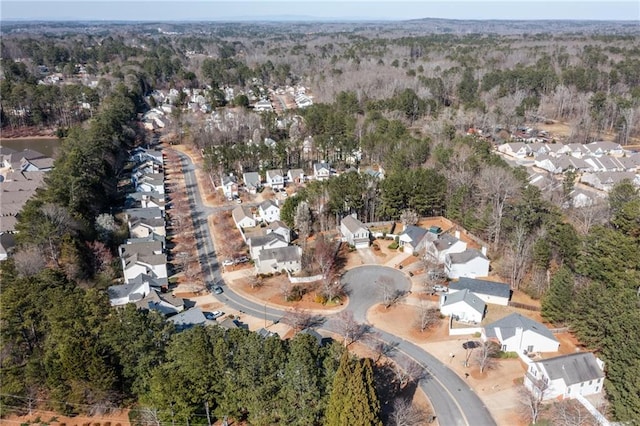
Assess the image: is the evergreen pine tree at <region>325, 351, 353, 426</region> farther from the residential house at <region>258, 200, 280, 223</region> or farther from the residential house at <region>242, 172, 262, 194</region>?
the residential house at <region>242, 172, 262, 194</region>

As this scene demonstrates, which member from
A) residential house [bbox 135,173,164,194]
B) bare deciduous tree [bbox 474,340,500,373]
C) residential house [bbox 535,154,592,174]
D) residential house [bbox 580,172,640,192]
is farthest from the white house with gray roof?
residential house [bbox 535,154,592,174]

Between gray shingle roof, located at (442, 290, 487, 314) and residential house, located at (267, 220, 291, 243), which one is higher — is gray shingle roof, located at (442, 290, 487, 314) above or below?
below

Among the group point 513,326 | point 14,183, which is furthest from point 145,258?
point 14,183

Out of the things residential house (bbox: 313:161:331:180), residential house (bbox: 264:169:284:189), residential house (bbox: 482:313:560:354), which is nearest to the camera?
residential house (bbox: 482:313:560:354)

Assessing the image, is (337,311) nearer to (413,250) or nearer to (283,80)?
(413,250)

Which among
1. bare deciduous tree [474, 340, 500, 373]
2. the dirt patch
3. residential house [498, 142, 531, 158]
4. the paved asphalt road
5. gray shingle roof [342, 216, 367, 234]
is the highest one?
residential house [498, 142, 531, 158]

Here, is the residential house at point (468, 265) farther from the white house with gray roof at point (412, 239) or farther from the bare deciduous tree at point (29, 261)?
the bare deciduous tree at point (29, 261)

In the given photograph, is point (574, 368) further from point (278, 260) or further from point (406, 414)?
point (278, 260)

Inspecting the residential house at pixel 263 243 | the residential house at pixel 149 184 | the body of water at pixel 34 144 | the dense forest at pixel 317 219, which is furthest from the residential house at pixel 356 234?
the body of water at pixel 34 144
